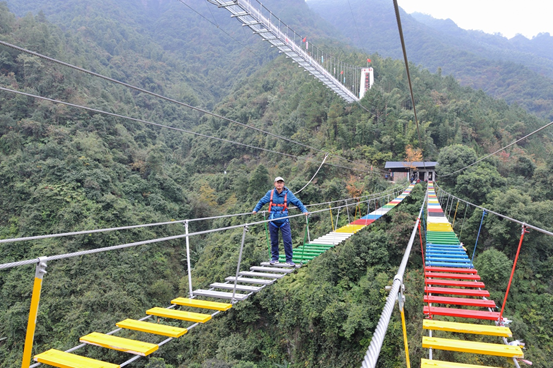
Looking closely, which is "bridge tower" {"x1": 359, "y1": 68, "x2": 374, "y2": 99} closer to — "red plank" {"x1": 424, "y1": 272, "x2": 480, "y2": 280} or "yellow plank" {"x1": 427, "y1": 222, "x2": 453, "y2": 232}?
"yellow plank" {"x1": 427, "y1": 222, "x2": 453, "y2": 232}

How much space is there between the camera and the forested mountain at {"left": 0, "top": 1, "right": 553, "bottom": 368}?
12539mm

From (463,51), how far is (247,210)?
72.1 metres

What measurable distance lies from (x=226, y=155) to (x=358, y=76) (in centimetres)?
1674

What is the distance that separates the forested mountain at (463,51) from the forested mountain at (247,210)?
945 inches

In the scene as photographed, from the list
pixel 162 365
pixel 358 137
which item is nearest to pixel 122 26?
pixel 358 137

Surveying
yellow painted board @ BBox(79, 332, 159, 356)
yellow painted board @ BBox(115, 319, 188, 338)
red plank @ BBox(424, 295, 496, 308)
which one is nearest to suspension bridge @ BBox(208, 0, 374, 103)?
red plank @ BBox(424, 295, 496, 308)

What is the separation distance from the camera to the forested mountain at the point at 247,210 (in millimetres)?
12539

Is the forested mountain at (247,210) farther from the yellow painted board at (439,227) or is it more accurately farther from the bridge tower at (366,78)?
the yellow painted board at (439,227)

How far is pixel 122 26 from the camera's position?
61.3m

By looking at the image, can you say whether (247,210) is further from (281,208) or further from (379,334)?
(379,334)

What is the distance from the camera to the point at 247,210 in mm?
22734

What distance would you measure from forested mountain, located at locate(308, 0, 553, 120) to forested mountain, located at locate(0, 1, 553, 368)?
2399cm

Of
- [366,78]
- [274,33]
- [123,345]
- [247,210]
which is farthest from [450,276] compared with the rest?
[366,78]

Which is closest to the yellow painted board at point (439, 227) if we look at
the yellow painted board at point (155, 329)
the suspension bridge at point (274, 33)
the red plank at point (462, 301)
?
the red plank at point (462, 301)
